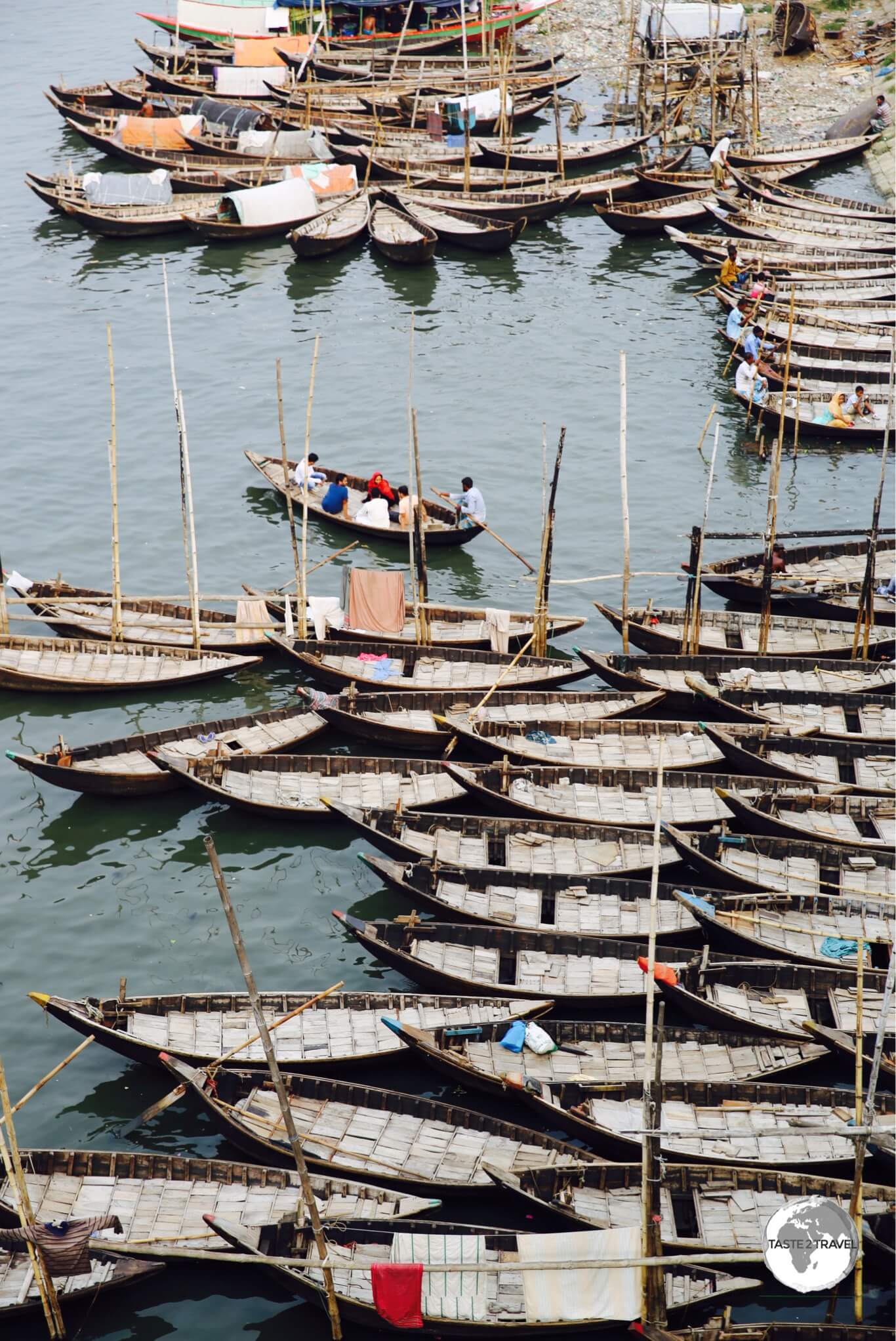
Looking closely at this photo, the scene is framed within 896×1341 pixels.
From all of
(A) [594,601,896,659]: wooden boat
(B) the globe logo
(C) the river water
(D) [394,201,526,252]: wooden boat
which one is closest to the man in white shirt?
(C) the river water

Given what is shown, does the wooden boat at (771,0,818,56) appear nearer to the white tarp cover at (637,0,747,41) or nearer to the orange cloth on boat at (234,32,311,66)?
the white tarp cover at (637,0,747,41)

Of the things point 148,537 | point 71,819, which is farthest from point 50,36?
point 71,819

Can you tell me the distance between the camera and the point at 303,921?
17047 millimetres

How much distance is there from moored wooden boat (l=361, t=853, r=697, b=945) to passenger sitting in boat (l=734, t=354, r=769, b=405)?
47.6 feet

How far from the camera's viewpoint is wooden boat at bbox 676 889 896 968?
49.6ft

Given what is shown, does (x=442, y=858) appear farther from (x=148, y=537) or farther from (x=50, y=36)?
(x=50, y=36)

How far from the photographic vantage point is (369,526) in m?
24.5

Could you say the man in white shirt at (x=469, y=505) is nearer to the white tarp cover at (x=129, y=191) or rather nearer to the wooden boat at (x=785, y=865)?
the wooden boat at (x=785, y=865)

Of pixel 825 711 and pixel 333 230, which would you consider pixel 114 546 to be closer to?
pixel 825 711

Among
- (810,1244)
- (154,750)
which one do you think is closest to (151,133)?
(154,750)

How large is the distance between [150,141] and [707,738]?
32799mm

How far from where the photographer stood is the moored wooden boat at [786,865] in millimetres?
16188

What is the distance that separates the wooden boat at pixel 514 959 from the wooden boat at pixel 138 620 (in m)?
7.19

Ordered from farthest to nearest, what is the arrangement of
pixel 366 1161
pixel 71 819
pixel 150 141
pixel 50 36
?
pixel 50 36, pixel 150 141, pixel 71 819, pixel 366 1161
